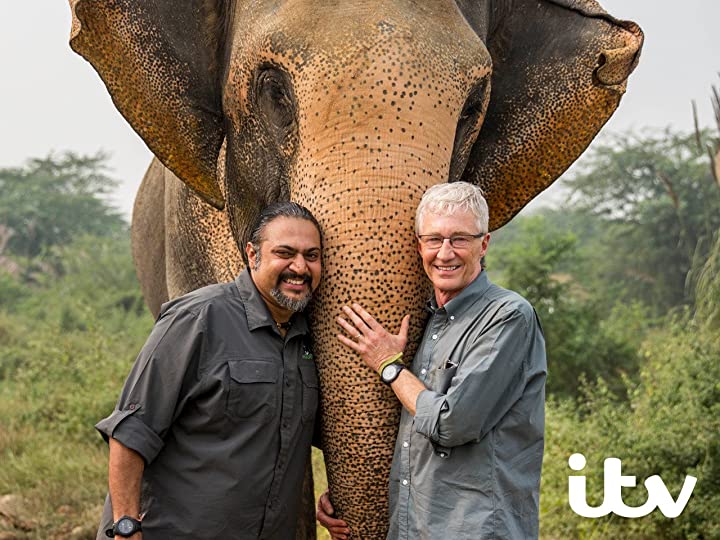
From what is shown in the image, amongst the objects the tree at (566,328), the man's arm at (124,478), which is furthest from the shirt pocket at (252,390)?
the tree at (566,328)

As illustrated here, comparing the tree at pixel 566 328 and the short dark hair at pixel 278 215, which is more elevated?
the tree at pixel 566 328

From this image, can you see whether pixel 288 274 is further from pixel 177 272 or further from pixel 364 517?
pixel 177 272

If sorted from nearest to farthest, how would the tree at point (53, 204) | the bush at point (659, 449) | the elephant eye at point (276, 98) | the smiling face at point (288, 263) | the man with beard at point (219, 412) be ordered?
the smiling face at point (288, 263), the man with beard at point (219, 412), the elephant eye at point (276, 98), the bush at point (659, 449), the tree at point (53, 204)

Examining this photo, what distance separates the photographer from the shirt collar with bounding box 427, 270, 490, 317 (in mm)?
2406

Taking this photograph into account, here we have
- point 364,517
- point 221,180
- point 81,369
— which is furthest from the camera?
point 81,369

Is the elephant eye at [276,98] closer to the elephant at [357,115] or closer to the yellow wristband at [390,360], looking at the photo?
the elephant at [357,115]

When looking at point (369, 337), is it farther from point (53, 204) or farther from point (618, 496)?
point (53, 204)

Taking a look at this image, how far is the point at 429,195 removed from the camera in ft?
7.55

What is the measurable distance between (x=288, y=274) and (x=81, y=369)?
22.8 ft

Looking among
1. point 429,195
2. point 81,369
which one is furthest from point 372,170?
point 81,369

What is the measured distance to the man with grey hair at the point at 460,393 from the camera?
2.28 meters

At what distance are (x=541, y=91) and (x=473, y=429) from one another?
4.69 feet

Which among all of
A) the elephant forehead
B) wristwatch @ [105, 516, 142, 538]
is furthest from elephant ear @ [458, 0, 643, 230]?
wristwatch @ [105, 516, 142, 538]

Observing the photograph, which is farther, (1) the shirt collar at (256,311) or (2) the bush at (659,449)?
(2) the bush at (659,449)
